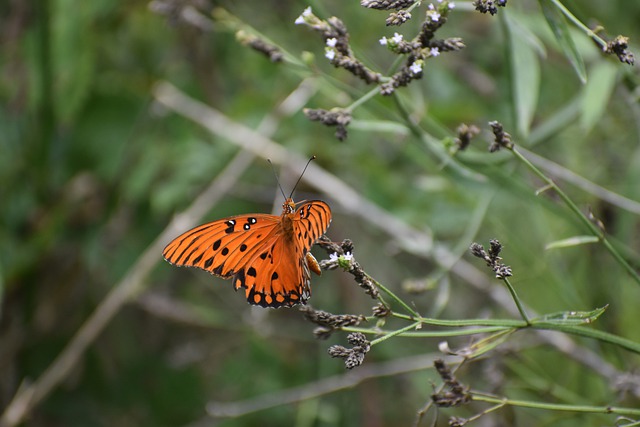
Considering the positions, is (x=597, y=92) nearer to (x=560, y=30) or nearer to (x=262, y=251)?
(x=560, y=30)

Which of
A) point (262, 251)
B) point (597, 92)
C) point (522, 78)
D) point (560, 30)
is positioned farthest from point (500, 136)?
point (597, 92)

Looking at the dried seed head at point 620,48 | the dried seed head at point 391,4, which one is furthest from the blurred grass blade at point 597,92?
the dried seed head at point 391,4

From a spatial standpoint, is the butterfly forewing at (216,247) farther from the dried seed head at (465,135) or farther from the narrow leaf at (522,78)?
the narrow leaf at (522,78)

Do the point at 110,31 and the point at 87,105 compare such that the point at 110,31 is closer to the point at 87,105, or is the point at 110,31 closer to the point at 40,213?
the point at 87,105

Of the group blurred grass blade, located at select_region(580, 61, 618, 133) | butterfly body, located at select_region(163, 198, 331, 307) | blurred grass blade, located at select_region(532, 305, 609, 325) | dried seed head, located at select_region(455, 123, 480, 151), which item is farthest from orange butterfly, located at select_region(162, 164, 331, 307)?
blurred grass blade, located at select_region(580, 61, 618, 133)

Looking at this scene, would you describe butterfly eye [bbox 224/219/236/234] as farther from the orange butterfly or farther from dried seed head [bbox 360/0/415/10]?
dried seed head [bbox 360/0/415/10]

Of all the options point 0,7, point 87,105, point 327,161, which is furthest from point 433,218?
point 0,7

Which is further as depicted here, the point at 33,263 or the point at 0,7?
the point at 0,7
